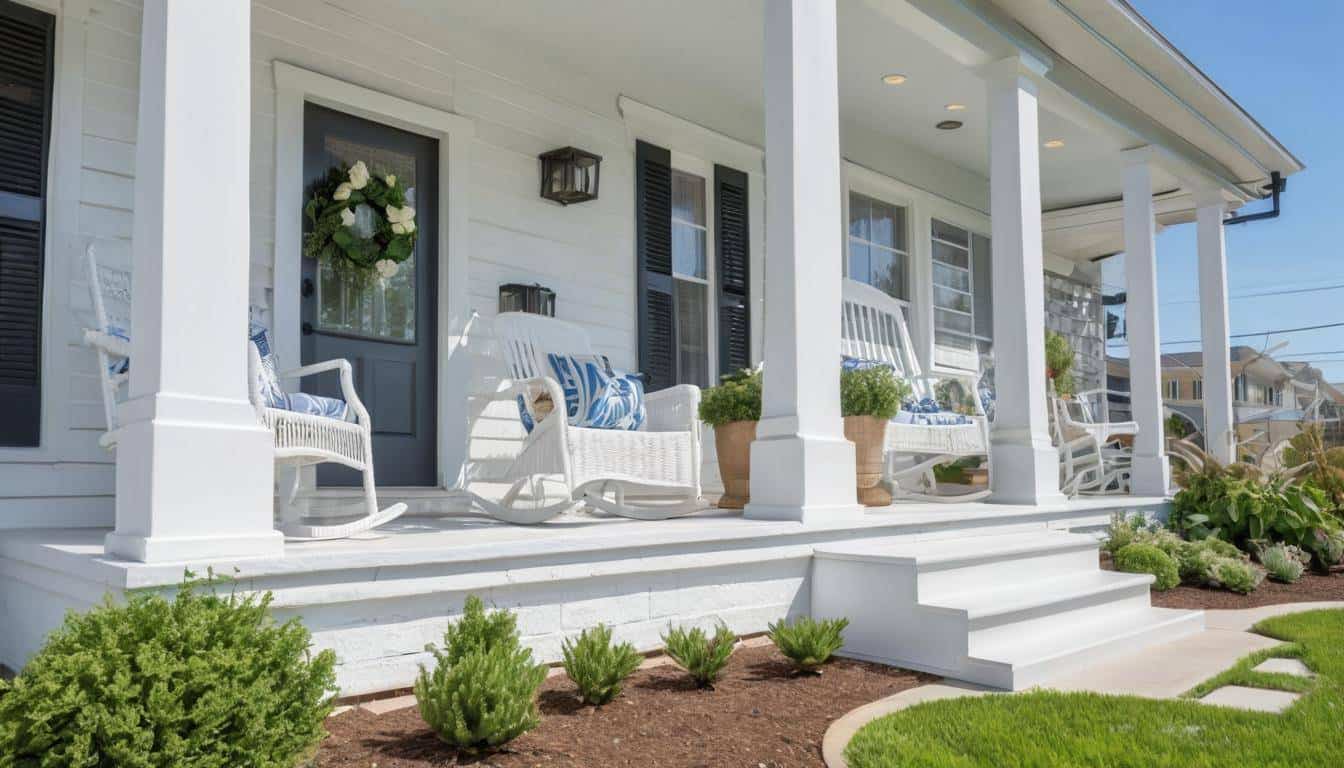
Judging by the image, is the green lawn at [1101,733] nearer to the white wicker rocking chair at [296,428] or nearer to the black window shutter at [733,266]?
the white wicker rocking chair at [296,428]

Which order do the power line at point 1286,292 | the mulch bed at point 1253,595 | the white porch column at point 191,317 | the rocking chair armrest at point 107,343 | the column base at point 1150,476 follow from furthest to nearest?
the power line at point 1286,292
the column base at point 1150,476
the mulch bed at point 1253,595
the rocking chair armrest at point 107,343
the white porch column at point 191,317

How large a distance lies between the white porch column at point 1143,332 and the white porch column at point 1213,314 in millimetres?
1219

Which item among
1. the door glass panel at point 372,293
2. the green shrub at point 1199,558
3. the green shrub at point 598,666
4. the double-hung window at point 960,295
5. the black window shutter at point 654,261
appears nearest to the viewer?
the green shrub at point 598,666

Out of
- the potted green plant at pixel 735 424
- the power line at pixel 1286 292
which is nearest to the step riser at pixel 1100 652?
the potted green plant at pixel 735 424

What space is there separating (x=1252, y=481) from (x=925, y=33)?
3.09m

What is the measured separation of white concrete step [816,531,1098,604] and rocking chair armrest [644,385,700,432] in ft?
2.71

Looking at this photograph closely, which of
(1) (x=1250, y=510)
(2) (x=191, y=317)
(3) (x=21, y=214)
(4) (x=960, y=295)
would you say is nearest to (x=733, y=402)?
(2) (x=191, y=317)

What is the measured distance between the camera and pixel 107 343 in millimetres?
2955

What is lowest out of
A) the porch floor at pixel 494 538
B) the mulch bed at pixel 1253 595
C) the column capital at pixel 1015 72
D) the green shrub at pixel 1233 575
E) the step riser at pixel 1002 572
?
the mulch bed at pixel 1253 595

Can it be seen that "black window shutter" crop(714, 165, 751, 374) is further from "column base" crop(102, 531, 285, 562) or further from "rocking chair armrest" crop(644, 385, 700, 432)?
"column base" crop(102, 531, 285, 562)

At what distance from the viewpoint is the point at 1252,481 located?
556cm

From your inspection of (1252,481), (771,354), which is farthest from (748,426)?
(1252,481)

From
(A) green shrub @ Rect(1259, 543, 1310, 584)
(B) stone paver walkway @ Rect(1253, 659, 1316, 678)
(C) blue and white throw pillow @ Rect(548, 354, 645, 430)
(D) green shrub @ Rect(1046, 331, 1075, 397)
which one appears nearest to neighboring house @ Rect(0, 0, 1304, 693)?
(B) stone paver walkway @ Rect(1253, 659, 1316, 678)

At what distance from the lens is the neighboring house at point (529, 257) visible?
229 centimetres
